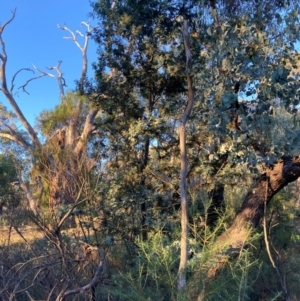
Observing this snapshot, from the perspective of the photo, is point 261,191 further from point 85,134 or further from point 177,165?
point 85,134

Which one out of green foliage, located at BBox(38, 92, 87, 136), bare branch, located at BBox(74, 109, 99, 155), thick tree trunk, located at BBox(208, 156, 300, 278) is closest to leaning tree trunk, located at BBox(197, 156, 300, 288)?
thick tree trunk, located at BBox(208, 156, 300, 278)

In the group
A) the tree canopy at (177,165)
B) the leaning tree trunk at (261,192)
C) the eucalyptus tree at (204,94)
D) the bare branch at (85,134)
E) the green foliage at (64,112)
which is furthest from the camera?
the green foliage at (64,112)

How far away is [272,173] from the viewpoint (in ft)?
15.9

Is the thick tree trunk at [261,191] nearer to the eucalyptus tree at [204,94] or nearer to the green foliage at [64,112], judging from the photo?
the eucalyptus tree at [204,94]

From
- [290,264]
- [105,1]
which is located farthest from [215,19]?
[290,264]

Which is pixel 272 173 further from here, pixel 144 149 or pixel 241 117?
pixel 144 149

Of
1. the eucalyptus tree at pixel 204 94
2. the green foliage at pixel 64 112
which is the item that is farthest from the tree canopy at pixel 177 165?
the green foliage at pixel 64 112

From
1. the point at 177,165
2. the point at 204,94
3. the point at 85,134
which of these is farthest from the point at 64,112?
the point at 204,94

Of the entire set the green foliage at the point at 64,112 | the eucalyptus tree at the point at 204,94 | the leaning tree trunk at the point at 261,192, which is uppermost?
the green foliage at the point at 64,112

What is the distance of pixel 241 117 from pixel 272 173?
0.97 m

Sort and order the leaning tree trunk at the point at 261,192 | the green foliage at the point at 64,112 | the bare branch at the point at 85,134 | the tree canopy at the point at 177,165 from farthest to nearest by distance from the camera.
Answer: the green foliage at the point at 64,112, the bare branch at the point at 85,134, the leaning tree trunk at the point at 261,192, the tree canopy at the point at 177,165

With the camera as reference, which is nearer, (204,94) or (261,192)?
(204,94)

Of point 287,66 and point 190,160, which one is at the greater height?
point 287,66

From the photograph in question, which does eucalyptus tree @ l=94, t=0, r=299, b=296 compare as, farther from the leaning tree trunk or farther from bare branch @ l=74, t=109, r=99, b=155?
bare branch @ l=74, t=109, r=99, b=155
